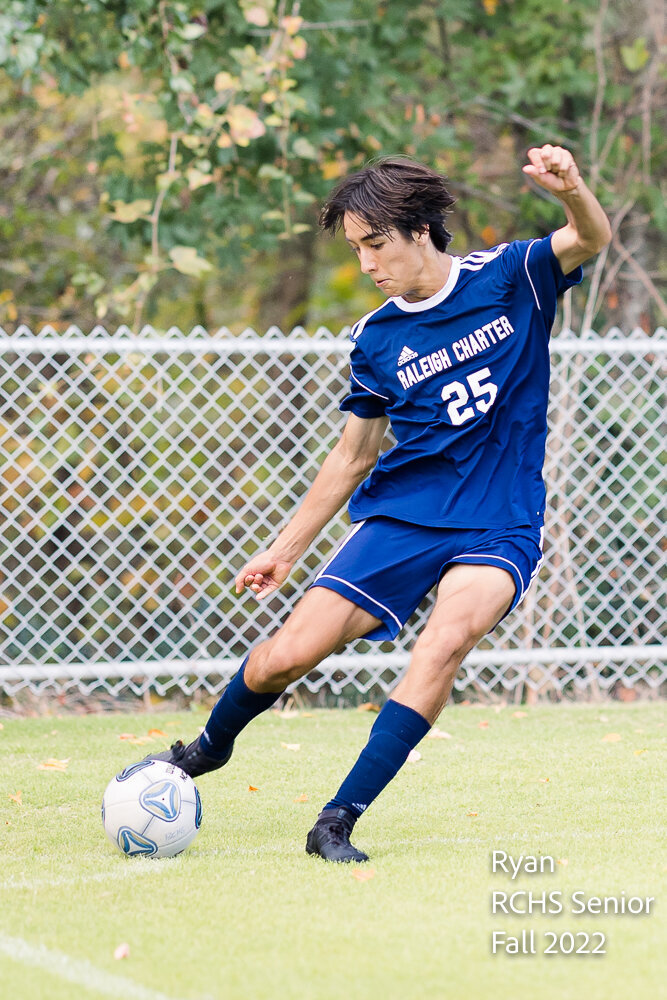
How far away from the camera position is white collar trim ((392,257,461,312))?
11.2ft

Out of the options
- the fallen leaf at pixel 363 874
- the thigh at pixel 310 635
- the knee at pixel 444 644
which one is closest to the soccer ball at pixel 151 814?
the thigh at pixel 310 635

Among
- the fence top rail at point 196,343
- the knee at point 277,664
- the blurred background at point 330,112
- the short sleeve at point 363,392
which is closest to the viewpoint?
the knee at point 277,664

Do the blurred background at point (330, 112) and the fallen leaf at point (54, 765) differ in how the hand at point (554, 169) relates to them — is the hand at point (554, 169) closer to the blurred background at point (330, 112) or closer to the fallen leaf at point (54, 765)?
the fallen leaf at point (54, 765)

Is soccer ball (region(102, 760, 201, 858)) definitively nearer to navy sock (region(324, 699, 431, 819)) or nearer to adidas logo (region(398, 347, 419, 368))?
navy sock (region(324, 699, 431, 819))

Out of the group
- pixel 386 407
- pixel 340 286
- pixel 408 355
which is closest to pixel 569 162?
pixel 408 355

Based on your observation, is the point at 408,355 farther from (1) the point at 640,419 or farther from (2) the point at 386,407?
(1) the point at 640,419

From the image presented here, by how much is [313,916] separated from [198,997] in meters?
0.51

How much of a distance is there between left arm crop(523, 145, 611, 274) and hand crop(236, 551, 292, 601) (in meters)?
1.17

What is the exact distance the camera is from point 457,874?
2934mm

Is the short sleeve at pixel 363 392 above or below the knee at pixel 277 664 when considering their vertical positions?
above

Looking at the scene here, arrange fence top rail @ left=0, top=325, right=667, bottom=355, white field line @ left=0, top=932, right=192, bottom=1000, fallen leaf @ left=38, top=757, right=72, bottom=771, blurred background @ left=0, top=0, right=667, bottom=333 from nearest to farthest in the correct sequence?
1. white field line @ left=0, top=932, right=192, bottom=1000
2. fallen leaf @ left=38, top=757, right=72, bottom=771
3. fence top rail @ left=0, top=325, right=667, bottom=355
4. blurred background @ left=0, top=0, right=667, bottom=333

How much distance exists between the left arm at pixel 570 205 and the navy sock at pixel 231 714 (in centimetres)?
146

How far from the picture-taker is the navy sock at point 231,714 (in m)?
3.45

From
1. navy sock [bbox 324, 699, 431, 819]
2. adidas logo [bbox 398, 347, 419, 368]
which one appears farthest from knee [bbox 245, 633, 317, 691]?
adidas logo [bbox 398, 347, 419, 368]
